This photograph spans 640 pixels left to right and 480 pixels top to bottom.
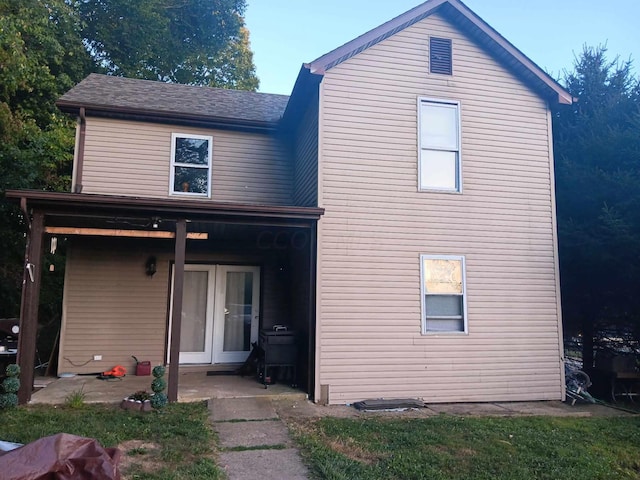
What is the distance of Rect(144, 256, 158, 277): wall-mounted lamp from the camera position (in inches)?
362

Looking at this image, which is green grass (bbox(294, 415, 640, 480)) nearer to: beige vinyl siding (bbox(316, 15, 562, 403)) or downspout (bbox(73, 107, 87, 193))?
beige vinyl siding (bbox(316, 15, 562, 403))

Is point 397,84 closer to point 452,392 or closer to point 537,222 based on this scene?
point 537,222

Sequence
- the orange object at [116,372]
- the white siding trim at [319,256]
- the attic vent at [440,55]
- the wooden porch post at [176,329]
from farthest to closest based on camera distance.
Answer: the orange object at [116,372], the attic vent at [440,55], the white siding trim at [319,256], the wooden porch post at [176,329]

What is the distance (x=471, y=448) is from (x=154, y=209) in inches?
202

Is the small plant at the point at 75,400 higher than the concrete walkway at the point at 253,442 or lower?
higher

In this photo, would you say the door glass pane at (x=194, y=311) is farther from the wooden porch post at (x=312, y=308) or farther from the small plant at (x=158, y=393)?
the small plant at (x=158, y=393)

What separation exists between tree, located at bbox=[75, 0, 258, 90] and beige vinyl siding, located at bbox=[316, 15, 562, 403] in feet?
54.1

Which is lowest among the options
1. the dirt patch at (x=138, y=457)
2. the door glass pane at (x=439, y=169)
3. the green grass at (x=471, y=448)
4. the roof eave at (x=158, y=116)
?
the green grass at (x=471, y=448)

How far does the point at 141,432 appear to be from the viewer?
5.32m

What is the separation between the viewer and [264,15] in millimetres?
23578

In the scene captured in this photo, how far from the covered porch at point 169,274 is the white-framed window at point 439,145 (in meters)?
2.18

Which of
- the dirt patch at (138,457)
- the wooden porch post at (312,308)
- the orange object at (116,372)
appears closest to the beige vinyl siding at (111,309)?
the orange object at (116,372)

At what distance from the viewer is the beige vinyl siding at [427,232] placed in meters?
7.39

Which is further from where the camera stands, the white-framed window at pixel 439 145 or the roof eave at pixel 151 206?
the white-framed window at pixel 439 145
